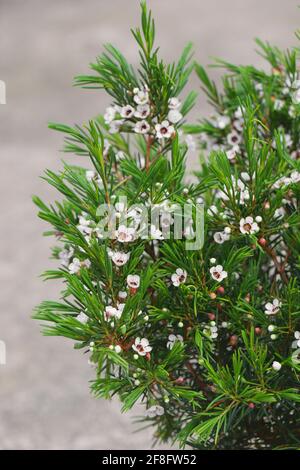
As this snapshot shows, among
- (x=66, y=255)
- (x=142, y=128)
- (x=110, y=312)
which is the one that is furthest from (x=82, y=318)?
(x=142, y=128)

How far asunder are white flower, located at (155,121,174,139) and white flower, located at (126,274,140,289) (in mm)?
193

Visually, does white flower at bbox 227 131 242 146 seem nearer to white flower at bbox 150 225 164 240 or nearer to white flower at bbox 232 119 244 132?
white flower at bbox 232 119 244 132

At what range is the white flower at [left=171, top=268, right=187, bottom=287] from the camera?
0.81 metres

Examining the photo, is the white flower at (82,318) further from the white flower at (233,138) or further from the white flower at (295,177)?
A: the white flower at (233,138)

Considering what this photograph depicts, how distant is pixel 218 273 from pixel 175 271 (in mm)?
52

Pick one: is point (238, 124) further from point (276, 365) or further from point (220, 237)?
point (276, 365)

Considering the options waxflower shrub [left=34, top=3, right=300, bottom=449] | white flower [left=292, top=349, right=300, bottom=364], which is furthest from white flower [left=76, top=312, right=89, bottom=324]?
white flower [left=292, top=349, right=300, bottom=364]

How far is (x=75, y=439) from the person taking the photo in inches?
71.7

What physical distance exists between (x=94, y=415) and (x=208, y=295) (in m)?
1.20

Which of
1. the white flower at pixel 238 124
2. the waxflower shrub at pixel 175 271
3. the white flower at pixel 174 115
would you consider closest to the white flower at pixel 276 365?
the waxflower shrub at pixel 175 271

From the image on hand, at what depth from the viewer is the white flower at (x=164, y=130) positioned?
891 millimetres

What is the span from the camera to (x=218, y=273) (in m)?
0.81
